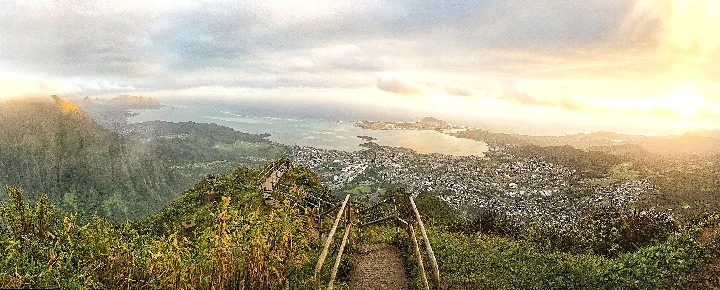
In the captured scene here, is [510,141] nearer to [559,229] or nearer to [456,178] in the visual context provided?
[456,178]

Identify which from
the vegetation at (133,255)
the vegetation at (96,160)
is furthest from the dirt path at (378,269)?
the vegetation at (96,160)

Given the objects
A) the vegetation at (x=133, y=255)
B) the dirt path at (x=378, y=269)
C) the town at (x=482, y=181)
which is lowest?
the town at (x=482, y=181)

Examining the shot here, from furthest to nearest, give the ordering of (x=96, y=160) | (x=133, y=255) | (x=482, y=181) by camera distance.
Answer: (x=96, y=160) < (x=482, y=181) < (x=133, y=255)

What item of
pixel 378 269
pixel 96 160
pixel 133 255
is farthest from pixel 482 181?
pixel 96 160

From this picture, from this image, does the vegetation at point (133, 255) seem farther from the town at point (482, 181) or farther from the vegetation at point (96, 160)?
the vegetation at point (96, 160)

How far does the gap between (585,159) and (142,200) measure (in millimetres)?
87947

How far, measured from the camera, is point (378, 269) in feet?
29.2

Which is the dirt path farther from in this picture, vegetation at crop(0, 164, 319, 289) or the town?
the town

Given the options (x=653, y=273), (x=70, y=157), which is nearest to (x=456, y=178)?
(x=653, y=273)

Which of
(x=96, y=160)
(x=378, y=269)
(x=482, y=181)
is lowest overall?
(x=96, y=160)

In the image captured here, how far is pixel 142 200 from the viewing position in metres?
77.9

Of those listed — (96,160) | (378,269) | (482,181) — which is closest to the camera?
(378,269)

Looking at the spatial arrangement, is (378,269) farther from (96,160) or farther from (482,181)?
(96,160)

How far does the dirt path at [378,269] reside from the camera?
8086mm
